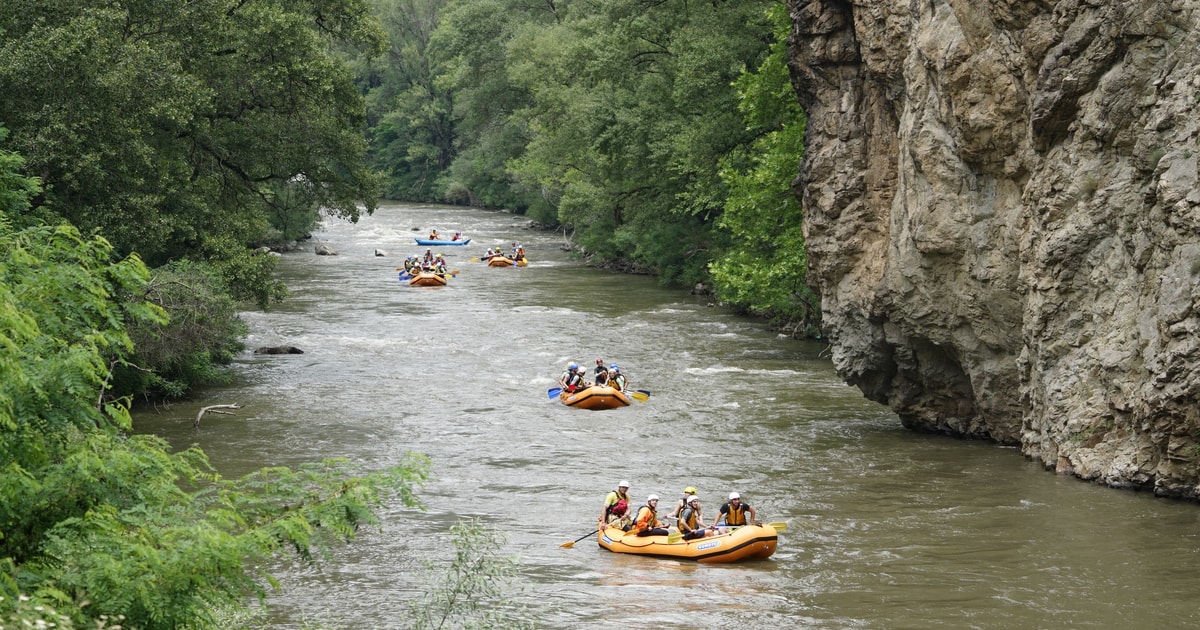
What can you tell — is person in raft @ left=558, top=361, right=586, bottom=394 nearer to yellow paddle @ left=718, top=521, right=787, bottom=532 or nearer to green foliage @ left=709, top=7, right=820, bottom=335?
green foliage @ left=709, top=7, right=820, bottom=335

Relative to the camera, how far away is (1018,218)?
20.6m

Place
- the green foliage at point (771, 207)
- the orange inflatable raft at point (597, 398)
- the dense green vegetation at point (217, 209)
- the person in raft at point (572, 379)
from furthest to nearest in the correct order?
the green foliage at point (771, 207), the person in raft at point (572, 379), the orange inflatable raft at point (597, 398), the dense green vegetation at point (217, 209)

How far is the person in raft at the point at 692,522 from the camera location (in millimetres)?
17594

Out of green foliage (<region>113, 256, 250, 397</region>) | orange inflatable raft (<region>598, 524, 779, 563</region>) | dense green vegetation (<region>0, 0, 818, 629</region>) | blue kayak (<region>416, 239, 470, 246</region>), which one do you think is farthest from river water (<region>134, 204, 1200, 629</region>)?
blue kayak (<region>416, 239, 470, 246</region>)

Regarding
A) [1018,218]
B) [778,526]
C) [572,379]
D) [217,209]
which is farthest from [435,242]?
[778,526]

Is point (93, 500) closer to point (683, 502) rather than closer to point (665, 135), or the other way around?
point (683, 502)

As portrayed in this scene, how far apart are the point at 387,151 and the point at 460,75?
770 inches

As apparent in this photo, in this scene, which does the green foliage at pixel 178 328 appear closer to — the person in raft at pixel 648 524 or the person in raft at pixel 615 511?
the person in raft at pixel 615 511

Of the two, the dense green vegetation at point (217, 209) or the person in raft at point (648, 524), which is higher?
the dense green vegetation at point (217, 209)

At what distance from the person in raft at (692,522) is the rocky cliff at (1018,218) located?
19.1 feet

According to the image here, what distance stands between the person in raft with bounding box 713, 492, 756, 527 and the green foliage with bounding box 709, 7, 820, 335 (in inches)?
559

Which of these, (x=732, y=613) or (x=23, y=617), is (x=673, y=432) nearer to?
(x=732, y=613)

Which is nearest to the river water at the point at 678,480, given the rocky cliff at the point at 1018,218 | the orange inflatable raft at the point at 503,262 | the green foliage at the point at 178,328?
the green foliage at the point at 178,328

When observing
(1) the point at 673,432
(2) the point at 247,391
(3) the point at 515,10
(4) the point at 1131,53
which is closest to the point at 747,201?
(1) the point at 673,432
